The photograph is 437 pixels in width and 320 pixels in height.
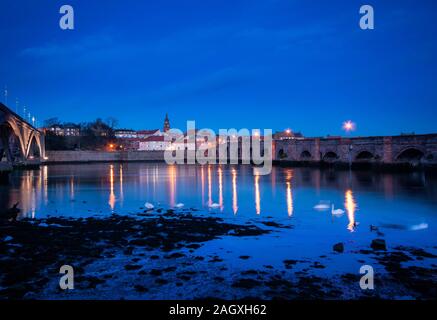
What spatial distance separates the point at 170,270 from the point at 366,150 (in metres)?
54.0

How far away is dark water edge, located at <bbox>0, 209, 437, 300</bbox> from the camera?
9.51 m

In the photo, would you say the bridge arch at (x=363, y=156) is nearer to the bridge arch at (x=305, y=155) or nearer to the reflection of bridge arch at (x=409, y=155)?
the reflection of bridge arch at (x=409, y=155)

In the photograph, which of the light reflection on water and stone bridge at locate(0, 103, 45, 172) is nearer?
the light reflection on water

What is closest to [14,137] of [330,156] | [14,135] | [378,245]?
[14,135]

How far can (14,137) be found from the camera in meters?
81.8

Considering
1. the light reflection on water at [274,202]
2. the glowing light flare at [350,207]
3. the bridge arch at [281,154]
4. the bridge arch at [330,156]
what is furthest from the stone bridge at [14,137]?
the bridge arch at [281,154]

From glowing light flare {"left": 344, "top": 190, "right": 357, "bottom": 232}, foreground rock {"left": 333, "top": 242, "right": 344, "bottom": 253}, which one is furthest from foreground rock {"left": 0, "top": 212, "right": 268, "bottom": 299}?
glowing light flare {"left": 344, "top": 190, "right": 357, "bottom": 232}

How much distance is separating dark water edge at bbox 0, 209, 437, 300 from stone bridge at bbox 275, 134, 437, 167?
39308 millimetres

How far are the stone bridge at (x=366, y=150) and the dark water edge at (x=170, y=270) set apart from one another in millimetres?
39308

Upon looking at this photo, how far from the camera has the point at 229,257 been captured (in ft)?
42.0

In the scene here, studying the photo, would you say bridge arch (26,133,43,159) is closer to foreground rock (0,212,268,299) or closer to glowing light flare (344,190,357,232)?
glowing light flare (344,190,357,232)

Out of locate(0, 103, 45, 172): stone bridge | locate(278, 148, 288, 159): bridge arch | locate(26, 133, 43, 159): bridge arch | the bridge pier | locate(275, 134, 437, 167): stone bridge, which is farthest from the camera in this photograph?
locate(26, 133, 43, 159): bridge arch

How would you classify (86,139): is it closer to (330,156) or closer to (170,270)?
(330,156)
